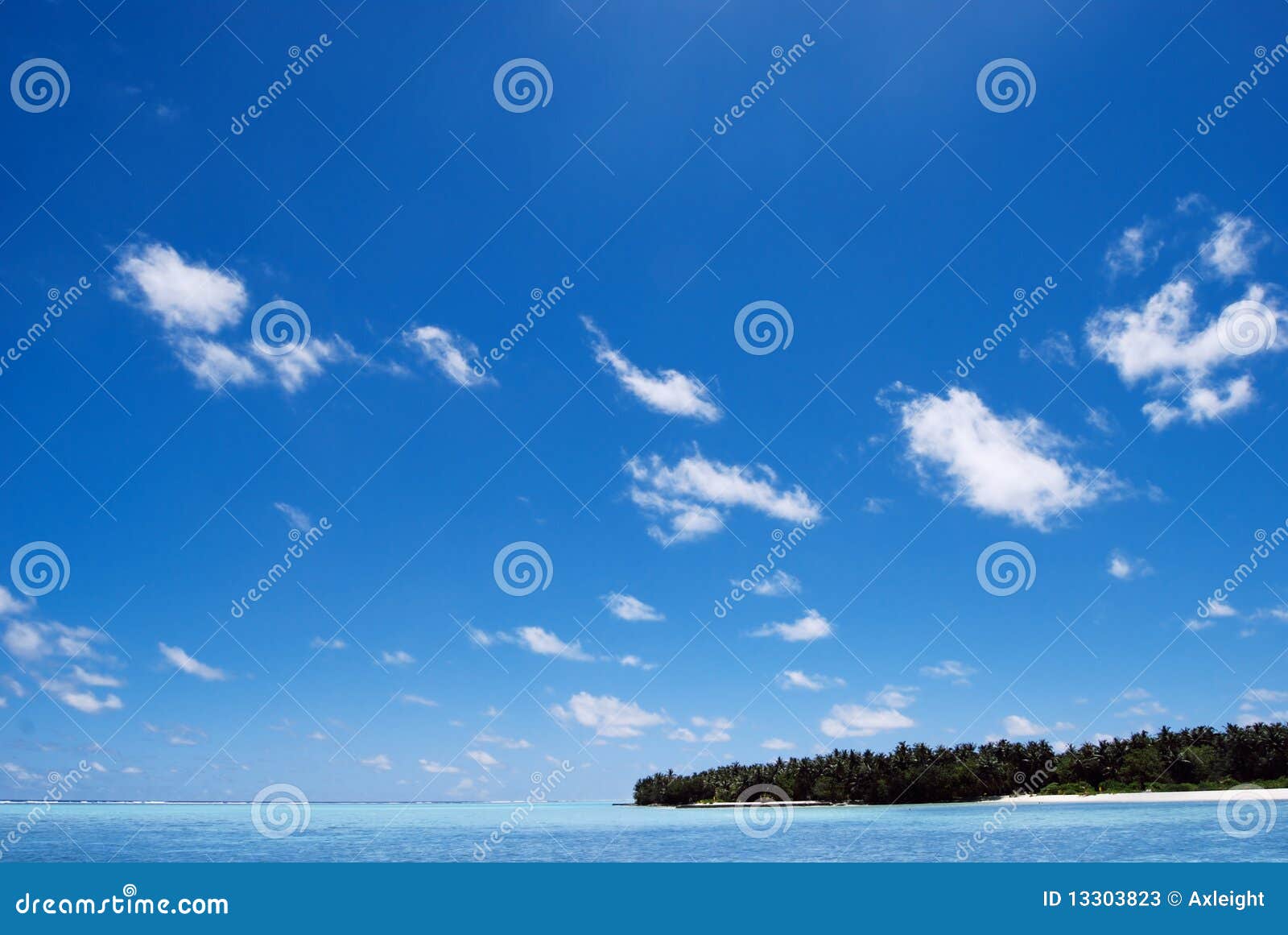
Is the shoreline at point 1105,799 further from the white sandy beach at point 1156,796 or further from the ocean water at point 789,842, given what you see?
the ocean water at point 789,842

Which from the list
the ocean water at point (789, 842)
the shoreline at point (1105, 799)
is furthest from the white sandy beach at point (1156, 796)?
the ocean water at point (789, 842)

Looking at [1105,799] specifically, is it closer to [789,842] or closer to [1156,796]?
[1156,796]

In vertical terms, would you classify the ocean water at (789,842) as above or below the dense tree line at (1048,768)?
below

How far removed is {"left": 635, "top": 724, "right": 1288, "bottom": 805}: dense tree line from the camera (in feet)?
481

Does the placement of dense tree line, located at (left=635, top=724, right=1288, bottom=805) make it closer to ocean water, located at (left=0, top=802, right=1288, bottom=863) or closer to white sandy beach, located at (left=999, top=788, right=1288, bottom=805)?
white sandy beach, located at (left=999, top=788, right=1288, bottom=805)

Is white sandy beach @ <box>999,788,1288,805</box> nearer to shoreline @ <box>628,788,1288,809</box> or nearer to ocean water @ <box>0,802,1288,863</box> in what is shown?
shoreline @ <box>628,788,1288,809</box>

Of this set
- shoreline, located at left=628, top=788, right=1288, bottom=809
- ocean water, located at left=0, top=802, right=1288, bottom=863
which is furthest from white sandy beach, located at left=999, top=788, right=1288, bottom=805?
ocean water, located at left=0, top=802, right=1288, bottom=863

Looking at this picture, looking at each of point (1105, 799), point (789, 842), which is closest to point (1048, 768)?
point (1105, 799)

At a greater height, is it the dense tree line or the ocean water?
the dense tree line

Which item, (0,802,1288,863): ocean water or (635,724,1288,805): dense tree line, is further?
(635,724,1288,805): dense tree line

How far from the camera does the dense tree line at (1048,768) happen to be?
147 meters
